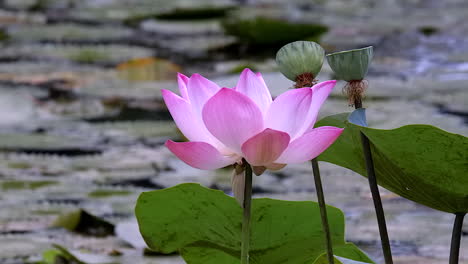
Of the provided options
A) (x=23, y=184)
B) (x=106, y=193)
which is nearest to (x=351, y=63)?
(x=106, y=193)

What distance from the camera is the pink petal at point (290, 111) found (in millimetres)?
475

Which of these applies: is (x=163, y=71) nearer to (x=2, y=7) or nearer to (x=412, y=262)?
(x=2, y=7)

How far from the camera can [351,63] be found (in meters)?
0.51

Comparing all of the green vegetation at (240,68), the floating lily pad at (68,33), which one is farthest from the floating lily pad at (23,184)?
the floating lily pad at (68,33)

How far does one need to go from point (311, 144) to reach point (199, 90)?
82 millimetres

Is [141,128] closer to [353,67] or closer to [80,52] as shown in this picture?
[80,52]

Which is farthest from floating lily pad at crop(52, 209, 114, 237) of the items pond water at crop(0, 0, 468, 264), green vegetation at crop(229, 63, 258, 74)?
green vegetation at crop(229, 63, 258, 74)

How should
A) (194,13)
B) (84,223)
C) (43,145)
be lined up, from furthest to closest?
1. (194,13)
2. (43,145)
3. (84,223)

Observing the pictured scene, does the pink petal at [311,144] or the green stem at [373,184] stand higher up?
the pink petal at [311,144]

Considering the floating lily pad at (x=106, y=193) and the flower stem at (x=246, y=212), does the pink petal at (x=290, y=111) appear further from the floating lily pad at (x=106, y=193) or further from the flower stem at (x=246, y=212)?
the floating lily pad at (x=106, y=193)

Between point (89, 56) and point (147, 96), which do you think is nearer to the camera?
point (147, 96)

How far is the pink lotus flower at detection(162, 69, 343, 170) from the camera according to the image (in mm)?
471

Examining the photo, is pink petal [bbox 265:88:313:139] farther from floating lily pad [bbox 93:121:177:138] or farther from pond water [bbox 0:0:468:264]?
floating lily pad [bbox 93:121:177:138]

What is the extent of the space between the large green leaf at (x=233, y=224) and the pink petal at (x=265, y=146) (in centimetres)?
15
